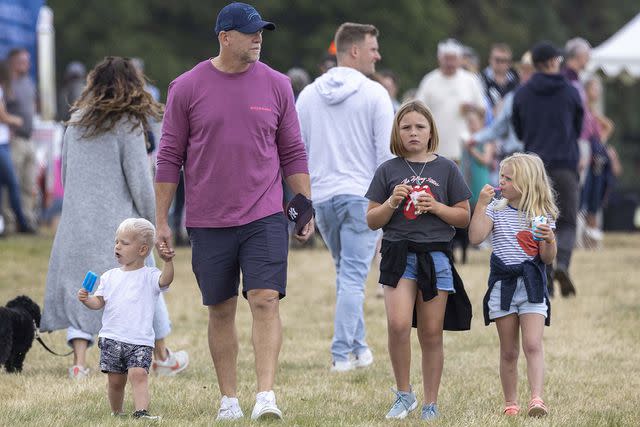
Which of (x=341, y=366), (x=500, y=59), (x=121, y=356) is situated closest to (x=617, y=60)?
(x=500, y=59)

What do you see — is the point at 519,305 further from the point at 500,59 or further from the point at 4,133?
the point at 4,133

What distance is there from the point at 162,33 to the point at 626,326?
28.8 m

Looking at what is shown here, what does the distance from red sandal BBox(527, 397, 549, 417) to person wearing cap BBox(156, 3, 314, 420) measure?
126cm

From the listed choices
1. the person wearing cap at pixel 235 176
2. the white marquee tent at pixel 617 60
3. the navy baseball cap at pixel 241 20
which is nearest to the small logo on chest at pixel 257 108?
the person wearing cap at pixel 235 176

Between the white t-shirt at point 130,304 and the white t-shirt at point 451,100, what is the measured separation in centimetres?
947

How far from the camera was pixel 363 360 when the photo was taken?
30.4 ft

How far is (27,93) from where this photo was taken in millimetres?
18469

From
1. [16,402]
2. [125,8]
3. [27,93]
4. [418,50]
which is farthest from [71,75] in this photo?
[418,50]

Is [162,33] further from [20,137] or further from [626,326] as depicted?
[626,326]

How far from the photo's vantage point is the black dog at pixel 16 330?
847cm

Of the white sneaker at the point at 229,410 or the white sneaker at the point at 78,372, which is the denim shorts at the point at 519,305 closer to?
the white sneaker at the point at 229,410

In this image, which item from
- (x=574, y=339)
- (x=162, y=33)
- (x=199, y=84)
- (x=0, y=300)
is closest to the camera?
(x=199, y=84)

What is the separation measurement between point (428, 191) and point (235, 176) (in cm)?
95

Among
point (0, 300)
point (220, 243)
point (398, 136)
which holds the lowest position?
point (0, 300)
